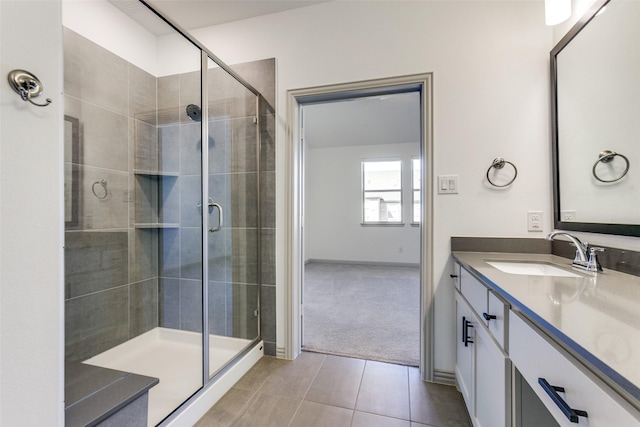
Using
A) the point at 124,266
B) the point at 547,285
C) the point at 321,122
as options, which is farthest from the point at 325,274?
the point at 547,285

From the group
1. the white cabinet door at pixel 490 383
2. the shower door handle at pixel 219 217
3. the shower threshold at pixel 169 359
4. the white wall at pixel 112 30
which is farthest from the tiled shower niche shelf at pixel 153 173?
the white cabinet door at pixel 490 383

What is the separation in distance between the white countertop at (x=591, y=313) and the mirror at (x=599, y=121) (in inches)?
13.3

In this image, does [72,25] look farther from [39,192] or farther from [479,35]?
[479,35]

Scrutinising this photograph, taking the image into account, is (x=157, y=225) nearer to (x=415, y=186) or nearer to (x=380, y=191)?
(x=380, y=191)

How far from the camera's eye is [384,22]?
1.91 m

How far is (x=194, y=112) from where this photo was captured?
200cm

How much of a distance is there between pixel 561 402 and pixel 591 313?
24 centimetres

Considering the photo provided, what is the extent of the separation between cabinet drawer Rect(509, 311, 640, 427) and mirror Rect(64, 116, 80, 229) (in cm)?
233

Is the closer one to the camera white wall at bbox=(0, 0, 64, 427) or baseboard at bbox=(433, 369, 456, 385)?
white wall at bbox=(0, 0, 64, 427)

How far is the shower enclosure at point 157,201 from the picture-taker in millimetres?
1791

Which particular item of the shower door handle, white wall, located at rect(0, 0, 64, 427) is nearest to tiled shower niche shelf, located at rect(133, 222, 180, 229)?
the shower door handle

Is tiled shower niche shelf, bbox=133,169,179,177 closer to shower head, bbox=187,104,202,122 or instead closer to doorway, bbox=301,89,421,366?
shower head, bbox=187,104,202,122

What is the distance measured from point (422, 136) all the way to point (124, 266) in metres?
2.44

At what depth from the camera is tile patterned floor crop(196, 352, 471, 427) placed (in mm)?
1461
